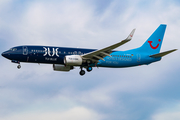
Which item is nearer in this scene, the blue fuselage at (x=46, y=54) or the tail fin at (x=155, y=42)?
the blue fuselage at (x=46, y=54)

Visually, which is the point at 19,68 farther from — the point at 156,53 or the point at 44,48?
the point at 156,53

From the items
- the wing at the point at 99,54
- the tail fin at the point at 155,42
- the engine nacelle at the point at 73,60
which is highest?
the tail fin at the point at 155,42

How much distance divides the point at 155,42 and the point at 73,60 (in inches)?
635

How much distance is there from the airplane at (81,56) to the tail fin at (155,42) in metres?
0.49

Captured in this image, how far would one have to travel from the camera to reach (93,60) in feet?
142

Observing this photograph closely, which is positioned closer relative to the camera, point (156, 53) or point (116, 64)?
point (116, 64)

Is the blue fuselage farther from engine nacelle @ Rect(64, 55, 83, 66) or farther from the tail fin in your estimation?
the tail fin

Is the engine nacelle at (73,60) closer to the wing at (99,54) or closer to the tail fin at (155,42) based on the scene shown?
the wing at (99,54)

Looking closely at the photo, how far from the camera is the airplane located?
4175 cm

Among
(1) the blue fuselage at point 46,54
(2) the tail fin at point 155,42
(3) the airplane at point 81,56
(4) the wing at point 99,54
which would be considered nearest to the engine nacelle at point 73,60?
(3) the airplane at point 81,56

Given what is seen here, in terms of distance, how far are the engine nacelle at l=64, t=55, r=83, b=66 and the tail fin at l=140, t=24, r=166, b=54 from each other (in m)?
12.0

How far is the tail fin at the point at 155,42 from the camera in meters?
49.2

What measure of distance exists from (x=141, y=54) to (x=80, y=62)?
11174mm

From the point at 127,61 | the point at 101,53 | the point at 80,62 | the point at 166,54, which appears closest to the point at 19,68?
the point at 80,62
